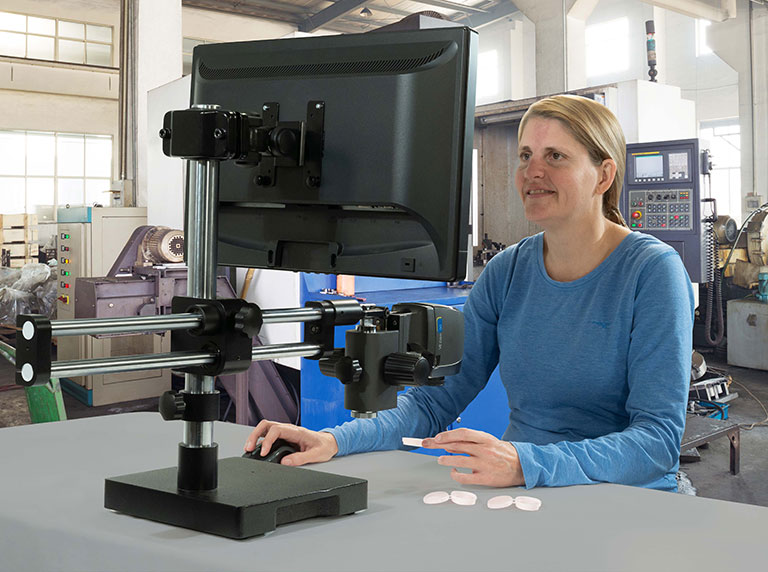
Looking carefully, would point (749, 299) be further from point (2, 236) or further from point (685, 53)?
point (2, 236)

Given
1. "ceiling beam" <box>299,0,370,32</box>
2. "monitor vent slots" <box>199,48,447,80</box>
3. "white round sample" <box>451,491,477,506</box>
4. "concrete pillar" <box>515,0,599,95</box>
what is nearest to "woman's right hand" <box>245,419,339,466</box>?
"white round sample" <box>451,491,477,506</box>

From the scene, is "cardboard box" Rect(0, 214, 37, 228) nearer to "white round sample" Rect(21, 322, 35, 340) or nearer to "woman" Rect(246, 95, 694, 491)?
"woman" Rect(246, 95, 694, 491)

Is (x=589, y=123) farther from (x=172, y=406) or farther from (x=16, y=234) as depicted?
(x=16, y=234)

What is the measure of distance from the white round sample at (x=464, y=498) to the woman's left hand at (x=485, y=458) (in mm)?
47

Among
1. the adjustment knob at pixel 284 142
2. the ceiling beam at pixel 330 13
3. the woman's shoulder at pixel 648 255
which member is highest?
the ceiling beam at pixel 330 13

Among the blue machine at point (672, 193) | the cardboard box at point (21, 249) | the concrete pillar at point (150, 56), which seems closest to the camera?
the blue machine at point (672, 193)

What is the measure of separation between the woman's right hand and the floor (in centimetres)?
263

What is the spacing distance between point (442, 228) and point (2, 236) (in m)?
8.00

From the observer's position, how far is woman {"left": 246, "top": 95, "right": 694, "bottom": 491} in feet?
4.11

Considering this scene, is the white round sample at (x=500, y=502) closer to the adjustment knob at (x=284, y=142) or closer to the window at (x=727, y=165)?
the adjustment knob at (x=284, y=142)

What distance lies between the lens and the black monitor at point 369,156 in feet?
3.02

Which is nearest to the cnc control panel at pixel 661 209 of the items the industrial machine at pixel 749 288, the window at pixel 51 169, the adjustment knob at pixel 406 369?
the industrial machine at pixel 749 288

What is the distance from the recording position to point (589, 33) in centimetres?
1039

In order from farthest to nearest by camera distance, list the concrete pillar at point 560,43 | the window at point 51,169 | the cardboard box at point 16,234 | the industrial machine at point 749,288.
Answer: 1. the window at point 51,169
2. the cardboard box at point 16,234
3. the industrial machine at point 749,288
4. the concrete pillar at point 560,43
